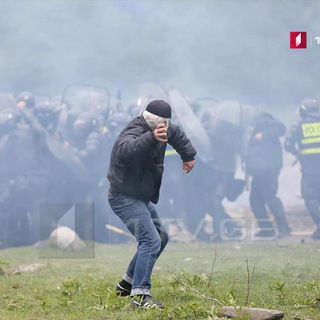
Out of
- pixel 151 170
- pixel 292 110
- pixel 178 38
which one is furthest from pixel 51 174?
pixel 151 170

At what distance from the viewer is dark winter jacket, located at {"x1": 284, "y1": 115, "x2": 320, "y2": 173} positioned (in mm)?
12617

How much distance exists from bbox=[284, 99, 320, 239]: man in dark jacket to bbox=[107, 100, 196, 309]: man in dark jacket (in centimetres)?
794

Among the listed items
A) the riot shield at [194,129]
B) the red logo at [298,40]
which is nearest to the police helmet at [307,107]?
the red logo at [298,40]

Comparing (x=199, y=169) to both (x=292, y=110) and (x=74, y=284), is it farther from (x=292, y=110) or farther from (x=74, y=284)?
(x=74, y=284)

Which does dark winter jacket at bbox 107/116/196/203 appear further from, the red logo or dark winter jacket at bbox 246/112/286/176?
the red logo

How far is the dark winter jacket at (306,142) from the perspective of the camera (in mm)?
12617

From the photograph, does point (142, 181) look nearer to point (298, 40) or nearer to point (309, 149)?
point (309, 149)

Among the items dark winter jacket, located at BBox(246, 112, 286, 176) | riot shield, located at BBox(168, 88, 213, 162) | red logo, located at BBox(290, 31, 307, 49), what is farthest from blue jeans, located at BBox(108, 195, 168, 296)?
red logo, located at BBox(290, 31, 307, 49)

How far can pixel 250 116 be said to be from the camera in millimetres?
13039

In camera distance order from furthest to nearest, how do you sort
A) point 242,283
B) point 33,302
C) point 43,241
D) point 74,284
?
point 43,241 → point 242,283 → point 74,284 → point 33,302

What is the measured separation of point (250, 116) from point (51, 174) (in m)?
3.78

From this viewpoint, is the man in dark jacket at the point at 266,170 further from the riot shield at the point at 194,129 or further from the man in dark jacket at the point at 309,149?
the riot shield at the point at 194,129

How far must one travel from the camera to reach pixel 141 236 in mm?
4977

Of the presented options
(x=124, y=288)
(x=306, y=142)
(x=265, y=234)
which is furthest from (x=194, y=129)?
(x=124, y=288)
